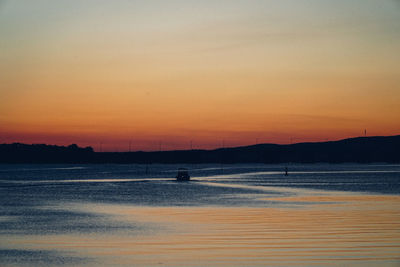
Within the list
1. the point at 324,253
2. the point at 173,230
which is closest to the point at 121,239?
the point at 173,230

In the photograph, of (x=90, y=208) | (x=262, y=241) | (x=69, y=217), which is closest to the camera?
(x=262, y=241)

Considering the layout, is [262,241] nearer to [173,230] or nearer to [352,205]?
[173,230]

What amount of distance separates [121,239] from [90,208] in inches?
744

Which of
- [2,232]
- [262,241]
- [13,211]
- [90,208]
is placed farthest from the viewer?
[90,208]

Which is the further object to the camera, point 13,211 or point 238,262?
point 13,211

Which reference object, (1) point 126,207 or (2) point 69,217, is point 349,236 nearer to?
(2) point 69,217

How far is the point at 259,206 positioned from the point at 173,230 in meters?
15.8

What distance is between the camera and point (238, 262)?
20.5 metres

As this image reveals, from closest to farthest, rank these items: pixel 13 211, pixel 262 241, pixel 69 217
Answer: pixel 262 241, pixel 69 217, pixel 13 211

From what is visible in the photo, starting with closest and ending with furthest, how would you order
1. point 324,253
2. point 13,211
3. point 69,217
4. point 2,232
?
point 324,253
point 2,232
point 69,217
point 13,211

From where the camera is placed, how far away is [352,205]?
4372 cm

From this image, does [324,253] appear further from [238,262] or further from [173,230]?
A: [173,230]

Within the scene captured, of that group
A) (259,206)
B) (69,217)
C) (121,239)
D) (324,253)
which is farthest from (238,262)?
(259,206)

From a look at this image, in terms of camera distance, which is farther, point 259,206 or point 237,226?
point 259,206
